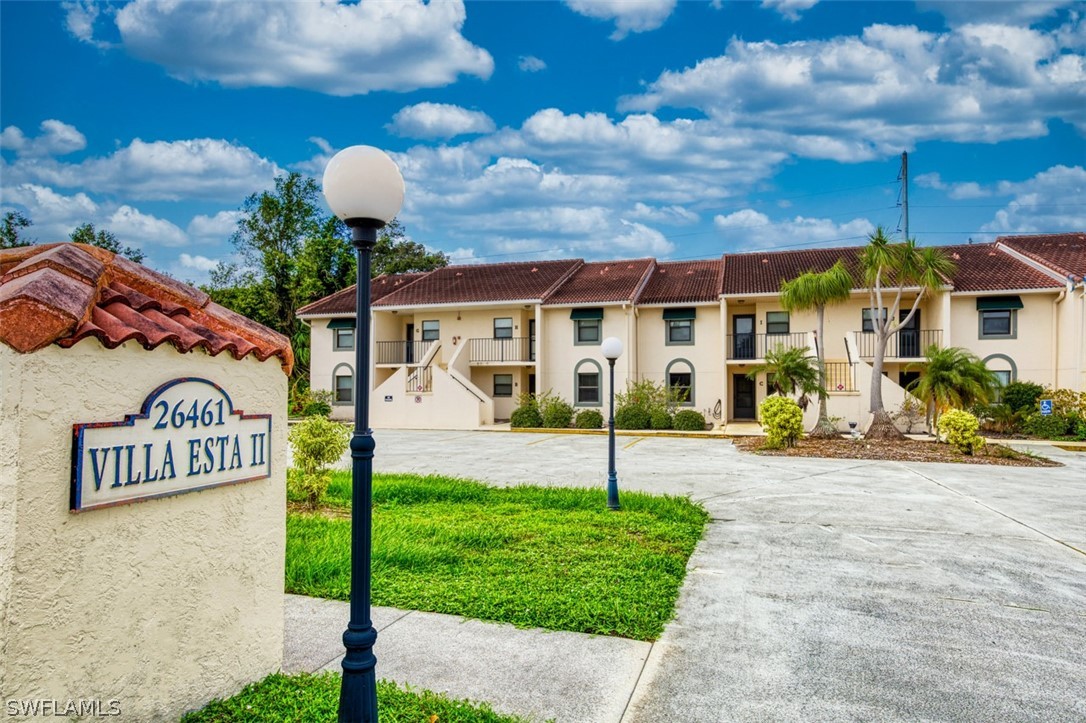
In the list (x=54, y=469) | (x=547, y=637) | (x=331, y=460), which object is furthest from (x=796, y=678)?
(x=331, y=460)

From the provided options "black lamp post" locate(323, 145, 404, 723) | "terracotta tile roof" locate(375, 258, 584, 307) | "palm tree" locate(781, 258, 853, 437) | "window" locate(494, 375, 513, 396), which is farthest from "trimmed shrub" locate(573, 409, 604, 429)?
"black lamp post" locate(323, 145, 404, 723)

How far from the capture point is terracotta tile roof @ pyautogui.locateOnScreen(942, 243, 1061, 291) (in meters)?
24.1

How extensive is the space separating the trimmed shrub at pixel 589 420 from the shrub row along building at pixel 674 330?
2.13m

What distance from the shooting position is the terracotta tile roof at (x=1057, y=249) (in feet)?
79.4

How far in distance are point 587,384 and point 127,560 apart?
85.6 ft

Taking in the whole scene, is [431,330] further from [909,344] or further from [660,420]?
[909,344]

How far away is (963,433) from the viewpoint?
16.7 metres

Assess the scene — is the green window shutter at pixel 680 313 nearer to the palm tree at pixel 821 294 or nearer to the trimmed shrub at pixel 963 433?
the palm tree at pixel 821 294

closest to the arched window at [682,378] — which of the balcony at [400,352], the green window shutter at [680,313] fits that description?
the green window shutter at [680,313]

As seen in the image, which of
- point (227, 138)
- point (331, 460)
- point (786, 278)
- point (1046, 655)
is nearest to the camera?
point (1046, 655)

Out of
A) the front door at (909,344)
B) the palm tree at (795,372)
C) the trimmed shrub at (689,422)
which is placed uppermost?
the front door at (909,344)

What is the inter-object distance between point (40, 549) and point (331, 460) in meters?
7.33

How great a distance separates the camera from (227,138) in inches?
672

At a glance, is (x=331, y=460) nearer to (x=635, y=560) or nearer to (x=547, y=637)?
(x=635, y=560)
